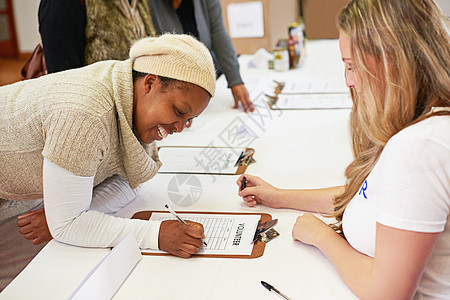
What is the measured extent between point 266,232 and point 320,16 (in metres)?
2.83

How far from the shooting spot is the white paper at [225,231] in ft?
3.80

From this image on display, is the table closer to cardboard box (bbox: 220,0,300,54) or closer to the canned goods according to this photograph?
the canned goods

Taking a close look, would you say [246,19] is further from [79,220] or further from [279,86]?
[79,220]

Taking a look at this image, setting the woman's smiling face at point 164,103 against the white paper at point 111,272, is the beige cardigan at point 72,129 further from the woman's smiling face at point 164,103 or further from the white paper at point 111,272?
the white paper at point 111,272

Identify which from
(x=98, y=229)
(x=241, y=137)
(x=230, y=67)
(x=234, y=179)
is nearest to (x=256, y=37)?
(x=230, y=67)

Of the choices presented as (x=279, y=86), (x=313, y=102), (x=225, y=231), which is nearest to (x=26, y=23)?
(x=279, y=86)

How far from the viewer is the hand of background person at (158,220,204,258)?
1138 mm

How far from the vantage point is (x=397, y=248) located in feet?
2.69

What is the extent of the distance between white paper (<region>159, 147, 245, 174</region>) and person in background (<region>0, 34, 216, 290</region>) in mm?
242

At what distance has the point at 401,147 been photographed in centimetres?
82

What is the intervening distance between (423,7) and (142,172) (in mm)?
856

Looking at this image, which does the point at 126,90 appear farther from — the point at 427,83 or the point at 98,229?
the point at 427,83

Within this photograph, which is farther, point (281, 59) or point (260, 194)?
point (281, 59)

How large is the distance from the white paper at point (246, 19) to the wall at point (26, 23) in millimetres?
4197
